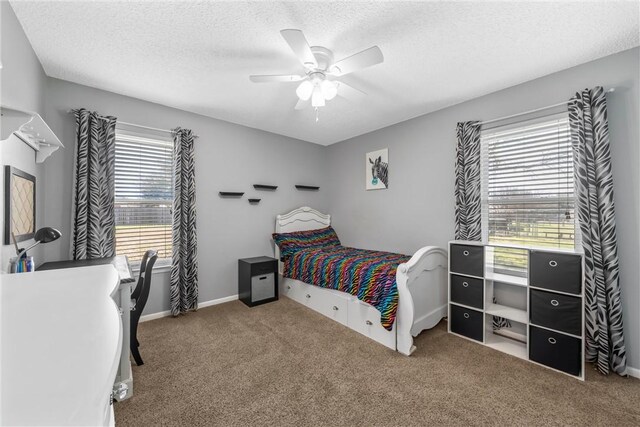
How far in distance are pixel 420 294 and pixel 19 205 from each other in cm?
325

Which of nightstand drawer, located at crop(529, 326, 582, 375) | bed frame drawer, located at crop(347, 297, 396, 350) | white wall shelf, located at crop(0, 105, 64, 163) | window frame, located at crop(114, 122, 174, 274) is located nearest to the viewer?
white wall shelf, located at crop(0, 105, 64, 163)

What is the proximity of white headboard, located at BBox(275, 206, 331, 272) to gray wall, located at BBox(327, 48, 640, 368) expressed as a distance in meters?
0.26

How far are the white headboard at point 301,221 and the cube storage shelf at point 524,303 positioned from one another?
2.31 meters

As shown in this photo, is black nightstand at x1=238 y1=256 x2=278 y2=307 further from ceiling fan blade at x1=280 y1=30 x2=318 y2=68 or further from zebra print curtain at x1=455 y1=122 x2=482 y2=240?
ceiling fan blade at x1=280 y1=30 x2=318 y2=68

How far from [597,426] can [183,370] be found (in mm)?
2772

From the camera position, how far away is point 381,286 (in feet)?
8.31

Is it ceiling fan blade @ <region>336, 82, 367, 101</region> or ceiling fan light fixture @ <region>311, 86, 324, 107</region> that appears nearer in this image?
ceiling fan light fixture @ <region>311, 86, 324, 107</region>

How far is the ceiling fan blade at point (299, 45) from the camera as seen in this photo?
1591 millimetres

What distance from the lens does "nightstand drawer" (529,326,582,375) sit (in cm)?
202

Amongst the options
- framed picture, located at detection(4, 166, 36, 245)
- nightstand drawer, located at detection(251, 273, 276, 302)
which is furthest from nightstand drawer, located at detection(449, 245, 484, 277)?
framed picture, located at detection(4, 166, 36, 245)

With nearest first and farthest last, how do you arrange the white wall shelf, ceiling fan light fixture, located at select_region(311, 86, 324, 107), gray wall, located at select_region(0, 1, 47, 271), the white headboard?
the white wall shelf → gray wall, located at select_region(0, 1, 47, 271) → ceiling fan light fixture, located at select_region(311, 86, 324, 107) → the white headboard

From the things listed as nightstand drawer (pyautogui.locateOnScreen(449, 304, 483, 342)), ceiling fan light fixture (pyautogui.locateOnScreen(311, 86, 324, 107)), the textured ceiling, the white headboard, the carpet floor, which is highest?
the textured ceiling

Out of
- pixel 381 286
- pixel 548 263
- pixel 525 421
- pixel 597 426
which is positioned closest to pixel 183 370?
pixel 381 286

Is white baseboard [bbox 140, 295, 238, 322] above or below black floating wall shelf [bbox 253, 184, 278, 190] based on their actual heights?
below
